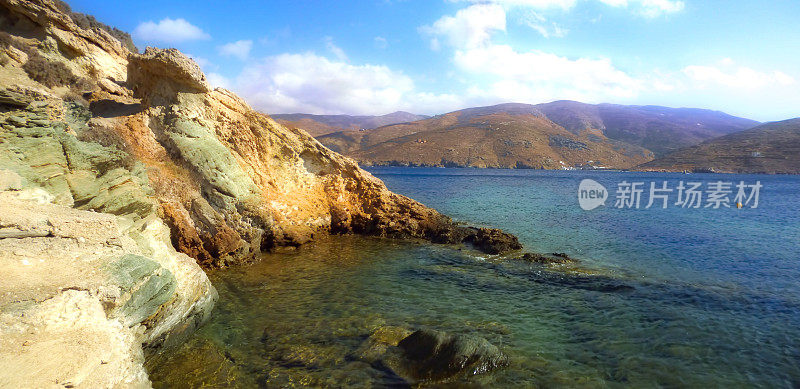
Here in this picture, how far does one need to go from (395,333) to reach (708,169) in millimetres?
128777

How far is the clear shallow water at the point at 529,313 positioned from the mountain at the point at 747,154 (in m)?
111

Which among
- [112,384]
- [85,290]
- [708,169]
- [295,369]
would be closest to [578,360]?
[295,369]

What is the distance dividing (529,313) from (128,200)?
11.2 metres

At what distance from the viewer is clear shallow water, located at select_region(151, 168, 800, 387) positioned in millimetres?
6793

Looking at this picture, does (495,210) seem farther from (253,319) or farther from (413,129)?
(413,129)

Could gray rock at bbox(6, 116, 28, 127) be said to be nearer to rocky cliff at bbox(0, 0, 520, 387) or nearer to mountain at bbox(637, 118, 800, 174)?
rocky cliff at bbox(0, 0, 520, 387)

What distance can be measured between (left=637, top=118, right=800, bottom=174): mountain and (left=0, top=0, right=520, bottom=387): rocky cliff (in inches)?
4749

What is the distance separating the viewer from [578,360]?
23.8 ft

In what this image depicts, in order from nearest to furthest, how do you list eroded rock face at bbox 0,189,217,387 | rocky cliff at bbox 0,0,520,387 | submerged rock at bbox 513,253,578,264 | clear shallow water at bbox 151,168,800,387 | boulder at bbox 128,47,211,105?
eroded rock face at bbox 0,189,217,387, rocky cliff at bbox 0,0,520,387, clear shallow water at bbox 151,168,800,387, boulder at bbox 128,47,211,105, submerged rock at bbox 513,253,578,264

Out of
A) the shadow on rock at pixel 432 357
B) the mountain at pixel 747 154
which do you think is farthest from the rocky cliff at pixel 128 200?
the mountain at pixel 747 154

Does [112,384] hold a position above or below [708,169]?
above

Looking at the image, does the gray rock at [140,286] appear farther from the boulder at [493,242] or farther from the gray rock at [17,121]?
the boulder at [493,242]

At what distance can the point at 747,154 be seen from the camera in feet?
340

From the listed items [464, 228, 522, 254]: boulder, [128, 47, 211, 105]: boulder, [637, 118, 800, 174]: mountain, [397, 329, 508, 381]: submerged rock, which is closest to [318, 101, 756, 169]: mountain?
[637, 118, 800, 174]: mountain
